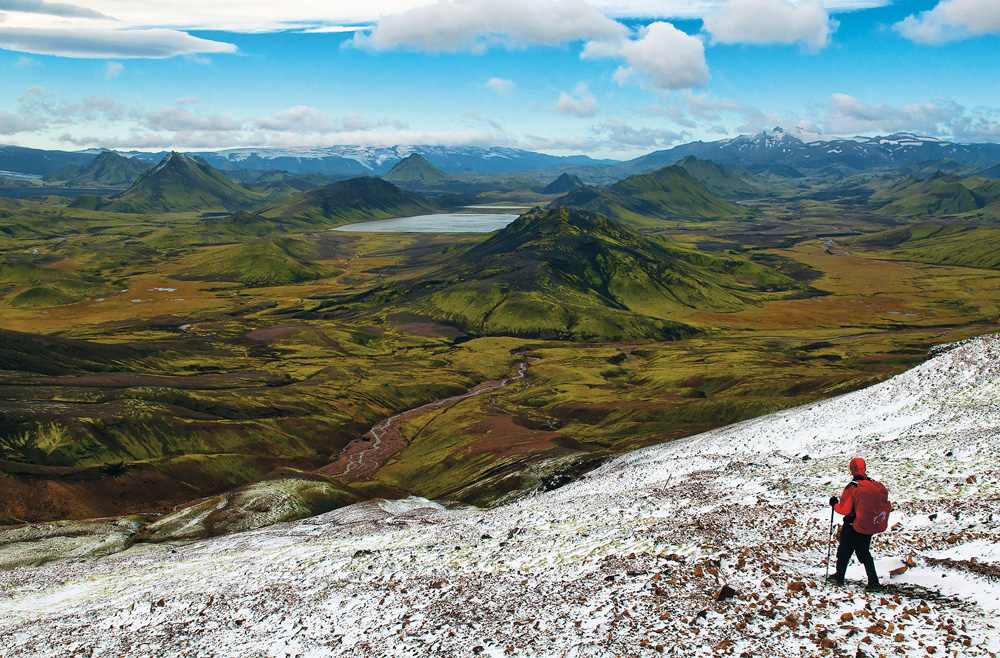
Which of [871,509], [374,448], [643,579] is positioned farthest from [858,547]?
[374,448]

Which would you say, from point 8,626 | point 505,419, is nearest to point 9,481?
point 8,626

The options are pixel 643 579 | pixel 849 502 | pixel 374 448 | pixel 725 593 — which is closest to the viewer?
pixel 849 502

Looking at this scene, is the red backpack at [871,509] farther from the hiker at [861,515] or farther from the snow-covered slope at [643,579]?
the snow-covered slope at [643,579]

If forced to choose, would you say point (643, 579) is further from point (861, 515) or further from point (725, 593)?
point (861, 515)

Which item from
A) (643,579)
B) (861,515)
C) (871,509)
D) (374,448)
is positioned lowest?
(374,448)

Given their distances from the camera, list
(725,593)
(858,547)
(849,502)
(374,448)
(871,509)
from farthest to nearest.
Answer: (374,448)
(725,593)
(858,547)
(849,502)
(871,509)

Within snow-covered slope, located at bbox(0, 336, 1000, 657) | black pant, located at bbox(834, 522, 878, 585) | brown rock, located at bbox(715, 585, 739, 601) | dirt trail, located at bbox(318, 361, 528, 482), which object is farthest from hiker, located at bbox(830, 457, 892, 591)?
dirt trail, located at bbox(318, 361, 528, 482)

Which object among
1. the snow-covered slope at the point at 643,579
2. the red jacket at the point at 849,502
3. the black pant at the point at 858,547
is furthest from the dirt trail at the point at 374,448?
the red jacket at the point at 849,502
